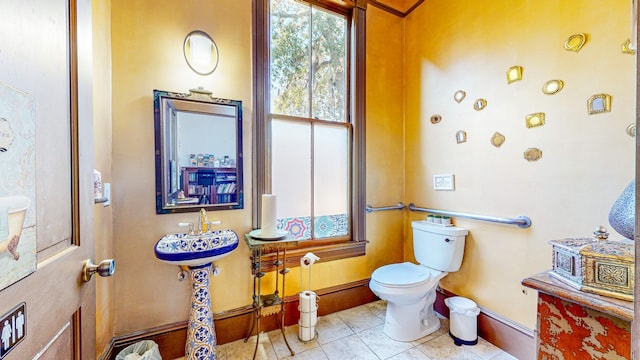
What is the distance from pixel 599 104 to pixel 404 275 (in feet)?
4.89

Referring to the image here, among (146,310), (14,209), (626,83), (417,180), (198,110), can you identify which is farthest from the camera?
(417,180)

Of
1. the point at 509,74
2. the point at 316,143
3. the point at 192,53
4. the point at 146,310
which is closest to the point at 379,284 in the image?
the point at 316,143

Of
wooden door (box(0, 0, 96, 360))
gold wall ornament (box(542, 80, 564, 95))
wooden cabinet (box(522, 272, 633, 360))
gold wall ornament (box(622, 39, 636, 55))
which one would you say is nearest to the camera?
wooden door (box(0, 0, 96, 360))

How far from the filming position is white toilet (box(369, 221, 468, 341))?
67.8 inches

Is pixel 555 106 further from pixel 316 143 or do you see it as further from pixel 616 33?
pixel 316 143

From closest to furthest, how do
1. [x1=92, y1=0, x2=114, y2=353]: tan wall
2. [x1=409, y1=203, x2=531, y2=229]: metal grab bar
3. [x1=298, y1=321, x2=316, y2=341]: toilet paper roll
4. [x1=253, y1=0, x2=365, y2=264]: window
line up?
[x1=92, y1=0, x2=114, y2=353]: tan wall → [x1=409, y1=203, x2=531, y2=229]: metal grab bar → [x1=298, y1=321, x2=316, y2=341]: toilet paper roll → [x1=253, y1=0, x2=365, y2=264]: window

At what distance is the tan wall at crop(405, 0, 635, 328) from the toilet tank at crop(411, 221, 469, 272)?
0.10 metres

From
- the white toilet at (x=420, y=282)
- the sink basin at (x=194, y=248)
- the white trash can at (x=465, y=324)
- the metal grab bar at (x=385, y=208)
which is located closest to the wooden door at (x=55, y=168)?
the sink basin at (x=194, y=248)

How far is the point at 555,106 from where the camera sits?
4.73 ft

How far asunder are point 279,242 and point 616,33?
6.97 ft

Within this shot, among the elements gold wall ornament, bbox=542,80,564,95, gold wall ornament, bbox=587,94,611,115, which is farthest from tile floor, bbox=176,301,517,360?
gold wall ornament, bbox=542,80,564,95

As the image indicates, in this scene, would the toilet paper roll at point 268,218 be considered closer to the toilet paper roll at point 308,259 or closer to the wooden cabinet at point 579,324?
the toilet paper roll at point 308,259

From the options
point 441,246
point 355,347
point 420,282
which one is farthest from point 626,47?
A: point 355,347

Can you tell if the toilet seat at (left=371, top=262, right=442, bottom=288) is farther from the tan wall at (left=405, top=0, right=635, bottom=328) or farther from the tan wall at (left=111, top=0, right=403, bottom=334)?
the tan wall at (left=111, top=0, right=403, bottom=334)
